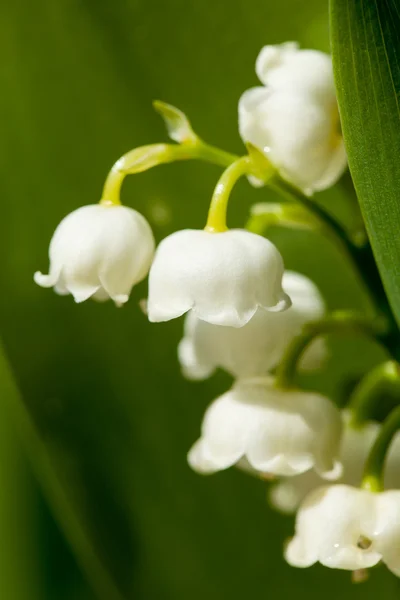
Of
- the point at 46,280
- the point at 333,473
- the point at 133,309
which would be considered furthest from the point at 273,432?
the point at 133,309

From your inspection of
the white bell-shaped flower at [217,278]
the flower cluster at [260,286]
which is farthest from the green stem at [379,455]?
the white bell-shaped flower at [217,278]

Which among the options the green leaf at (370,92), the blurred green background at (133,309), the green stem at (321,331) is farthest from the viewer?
the blurred green background at (133,309)

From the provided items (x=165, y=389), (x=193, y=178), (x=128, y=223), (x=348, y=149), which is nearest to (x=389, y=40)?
(x=348, y=149)

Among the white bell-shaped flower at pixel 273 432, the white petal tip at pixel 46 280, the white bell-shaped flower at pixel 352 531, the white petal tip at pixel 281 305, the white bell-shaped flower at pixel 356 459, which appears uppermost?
the white petal tip at pixel 46 280

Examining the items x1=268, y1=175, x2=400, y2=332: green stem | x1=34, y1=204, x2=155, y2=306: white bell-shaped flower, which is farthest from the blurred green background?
x1=34, y1=204, x2=155, y2=306: white bell-shaped flower

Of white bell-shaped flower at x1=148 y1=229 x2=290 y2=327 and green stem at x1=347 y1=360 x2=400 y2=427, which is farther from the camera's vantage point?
green stem at x1=347 y1=360 x2=400 y2=427

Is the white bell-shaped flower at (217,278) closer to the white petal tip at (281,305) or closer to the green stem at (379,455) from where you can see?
the white petal tip at (281,305)

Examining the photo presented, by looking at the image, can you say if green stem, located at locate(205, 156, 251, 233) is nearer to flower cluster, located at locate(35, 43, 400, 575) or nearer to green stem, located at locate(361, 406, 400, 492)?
flower cluster, located at locate(35, 43, 400, 575)
